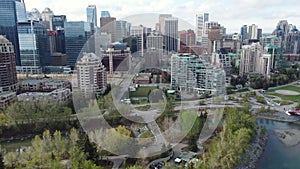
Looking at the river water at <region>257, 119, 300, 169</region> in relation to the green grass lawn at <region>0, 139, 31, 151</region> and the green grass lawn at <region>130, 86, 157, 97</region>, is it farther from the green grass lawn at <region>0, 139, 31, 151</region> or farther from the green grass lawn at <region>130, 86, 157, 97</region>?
the green grass lawn at <region>0, 139, 31, 151</region>

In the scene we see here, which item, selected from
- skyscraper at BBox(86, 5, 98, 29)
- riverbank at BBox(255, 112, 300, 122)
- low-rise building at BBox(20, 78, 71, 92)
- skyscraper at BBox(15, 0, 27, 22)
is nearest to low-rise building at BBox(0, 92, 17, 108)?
low-rise building at BBox(20, 78, 71, 92)

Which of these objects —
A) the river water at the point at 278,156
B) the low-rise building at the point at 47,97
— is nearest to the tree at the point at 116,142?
the river water at the point at 278,156

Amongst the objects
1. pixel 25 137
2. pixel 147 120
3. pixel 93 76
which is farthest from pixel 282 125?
pixel 25 137

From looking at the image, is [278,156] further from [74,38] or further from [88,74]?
[74,38]

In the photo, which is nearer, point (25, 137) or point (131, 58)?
point (25, 137)

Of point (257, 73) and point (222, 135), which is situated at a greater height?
point (257, 73)

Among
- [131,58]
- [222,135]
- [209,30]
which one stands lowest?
[222,135]

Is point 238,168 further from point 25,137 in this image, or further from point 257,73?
point 257,73

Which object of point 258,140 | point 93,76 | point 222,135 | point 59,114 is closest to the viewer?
point 222,135
